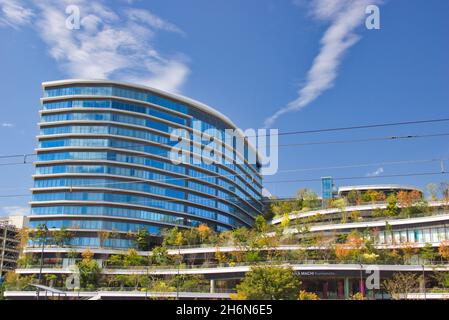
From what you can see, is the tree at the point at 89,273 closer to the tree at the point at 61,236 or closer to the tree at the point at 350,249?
the tree at the point at 61,236

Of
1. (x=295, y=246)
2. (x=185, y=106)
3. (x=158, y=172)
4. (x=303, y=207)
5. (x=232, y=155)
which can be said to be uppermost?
(x=185, y=106)

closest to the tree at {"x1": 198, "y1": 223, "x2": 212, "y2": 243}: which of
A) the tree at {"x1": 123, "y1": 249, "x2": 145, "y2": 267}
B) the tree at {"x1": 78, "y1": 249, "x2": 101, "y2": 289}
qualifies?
the tree at {"x1": 123, "y1": 249, "x2": 145, "y2": 267}

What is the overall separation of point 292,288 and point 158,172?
160ft

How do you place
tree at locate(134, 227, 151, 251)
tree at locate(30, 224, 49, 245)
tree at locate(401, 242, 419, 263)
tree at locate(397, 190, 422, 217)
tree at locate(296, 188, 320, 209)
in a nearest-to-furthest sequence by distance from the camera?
tree at locate(401, 242, 419, 263) < tree at locate(397, 190, 422, 217) < tree at locate(30, 224, 49, 245) < tree at locate(134, 227, 151, 251) < tree at locate(296, 188, 320, 209)

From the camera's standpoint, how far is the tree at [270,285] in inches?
1720

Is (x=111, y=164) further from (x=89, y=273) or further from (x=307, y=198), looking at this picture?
(x=307, y=198)

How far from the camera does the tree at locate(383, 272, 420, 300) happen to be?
50.6 m

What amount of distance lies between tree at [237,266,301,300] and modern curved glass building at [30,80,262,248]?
1547 inches

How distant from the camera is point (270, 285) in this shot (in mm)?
44125

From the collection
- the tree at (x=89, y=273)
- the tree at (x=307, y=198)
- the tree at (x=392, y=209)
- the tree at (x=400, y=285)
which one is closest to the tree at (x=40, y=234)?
the tree at (x=89, y=273)

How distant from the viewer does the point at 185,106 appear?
95.6 m

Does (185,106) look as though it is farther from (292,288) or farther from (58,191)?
(292,288)

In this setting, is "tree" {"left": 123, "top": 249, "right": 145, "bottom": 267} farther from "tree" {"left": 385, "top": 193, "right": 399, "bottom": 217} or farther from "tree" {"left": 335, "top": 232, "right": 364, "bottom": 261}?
"tree" {"left": 385, "top": 193, "right": 399, "bottom": 217}

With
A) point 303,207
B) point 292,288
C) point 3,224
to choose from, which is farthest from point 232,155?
point 292,288
